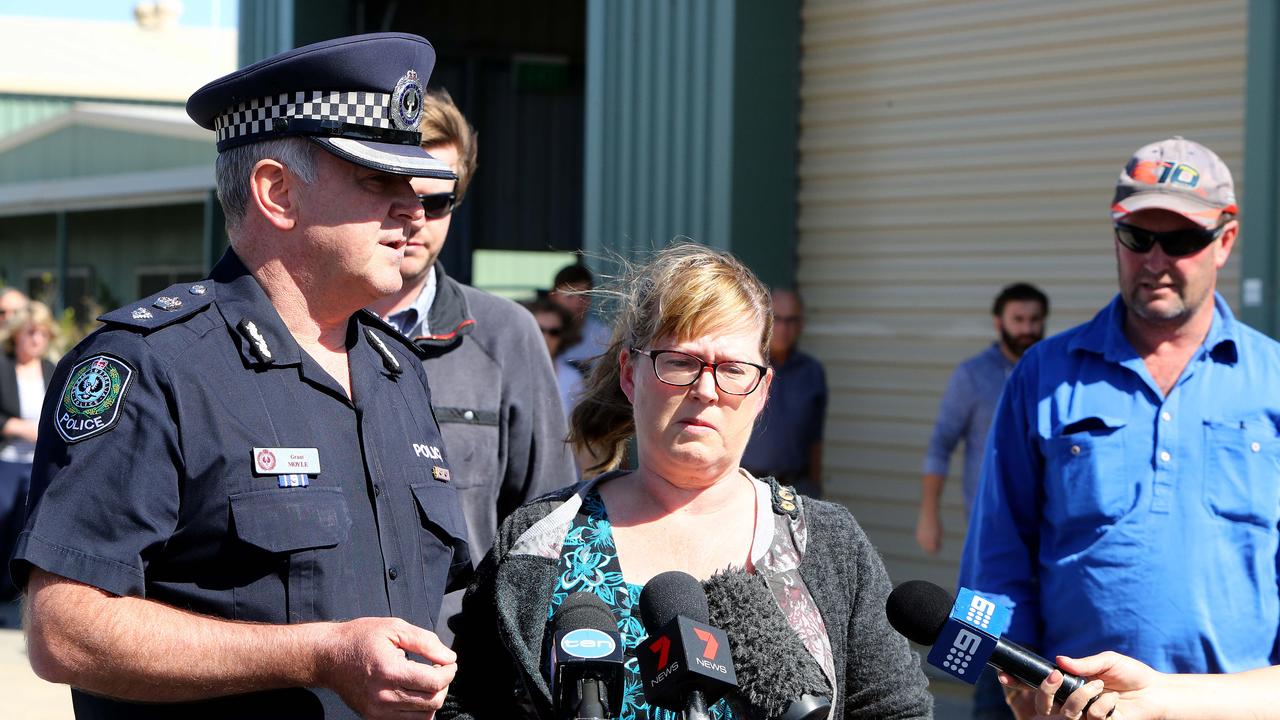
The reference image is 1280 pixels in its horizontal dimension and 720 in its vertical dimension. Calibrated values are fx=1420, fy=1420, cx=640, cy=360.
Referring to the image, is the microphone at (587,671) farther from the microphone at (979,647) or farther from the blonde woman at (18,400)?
the blonde woman at (18,400)

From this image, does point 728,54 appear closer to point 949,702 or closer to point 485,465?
point 949,702

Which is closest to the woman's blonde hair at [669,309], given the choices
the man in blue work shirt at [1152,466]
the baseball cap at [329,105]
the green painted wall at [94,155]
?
the baseball cap at [329,105]

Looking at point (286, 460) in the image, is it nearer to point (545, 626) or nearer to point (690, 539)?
point (545, 626)

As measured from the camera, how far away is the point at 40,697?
760cm

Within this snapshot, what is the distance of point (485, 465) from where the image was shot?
12.0 feet

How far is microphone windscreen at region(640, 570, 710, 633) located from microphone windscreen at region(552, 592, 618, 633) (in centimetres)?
6

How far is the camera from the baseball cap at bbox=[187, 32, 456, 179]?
2.57m

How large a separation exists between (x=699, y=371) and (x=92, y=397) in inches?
41.5

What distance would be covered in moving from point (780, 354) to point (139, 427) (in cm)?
570

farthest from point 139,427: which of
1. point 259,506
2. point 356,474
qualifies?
point 356,474

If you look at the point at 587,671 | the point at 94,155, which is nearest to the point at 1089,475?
the point at 587,671

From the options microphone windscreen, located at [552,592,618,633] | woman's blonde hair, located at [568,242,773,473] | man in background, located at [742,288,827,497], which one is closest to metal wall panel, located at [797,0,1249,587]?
man in background, located at [742,288,827,497]

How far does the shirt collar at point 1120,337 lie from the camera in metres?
3.46

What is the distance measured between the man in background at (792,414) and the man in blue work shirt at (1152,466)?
387 centimetres
